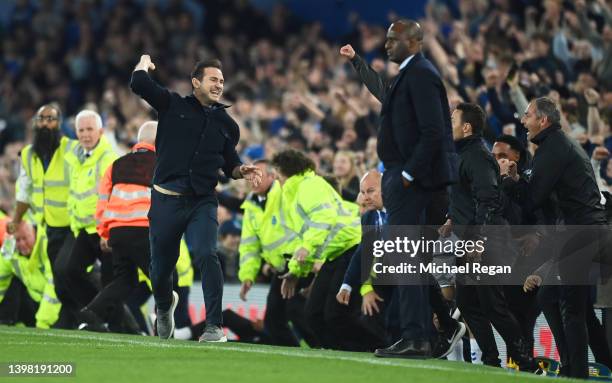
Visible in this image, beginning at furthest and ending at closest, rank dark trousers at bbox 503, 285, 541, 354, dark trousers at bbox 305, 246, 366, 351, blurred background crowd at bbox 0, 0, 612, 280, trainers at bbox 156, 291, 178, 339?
blurred background crowd at bbox 0, 0, 612, 280, dark trousers at bbox 305, 246, 366, 351, trainers at bbox 156, 291, 178, 339, dark trousers at bbox 503, 285, 541, 354

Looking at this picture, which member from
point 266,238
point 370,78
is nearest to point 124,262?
point 266,238

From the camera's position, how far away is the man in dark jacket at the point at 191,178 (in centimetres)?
981

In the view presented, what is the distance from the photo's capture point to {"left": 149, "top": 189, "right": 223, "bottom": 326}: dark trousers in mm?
9797

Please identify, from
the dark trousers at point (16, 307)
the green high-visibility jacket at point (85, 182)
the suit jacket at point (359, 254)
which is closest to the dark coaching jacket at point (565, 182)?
the suit jacket at point (359, 254)

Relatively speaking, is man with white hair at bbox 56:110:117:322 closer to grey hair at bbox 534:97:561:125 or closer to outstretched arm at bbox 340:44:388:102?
outstretched arm at bbox 340:44:388:102

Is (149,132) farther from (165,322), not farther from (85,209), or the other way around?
(165,322)

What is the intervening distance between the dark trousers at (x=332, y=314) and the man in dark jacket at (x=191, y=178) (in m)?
1.77

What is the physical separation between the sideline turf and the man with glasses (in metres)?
2.79

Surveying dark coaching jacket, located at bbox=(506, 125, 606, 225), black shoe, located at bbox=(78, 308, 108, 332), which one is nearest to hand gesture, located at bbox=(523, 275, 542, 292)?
dark coaching jacket, located at bbox=(506, 125, 606, 225)

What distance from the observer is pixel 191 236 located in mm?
9820

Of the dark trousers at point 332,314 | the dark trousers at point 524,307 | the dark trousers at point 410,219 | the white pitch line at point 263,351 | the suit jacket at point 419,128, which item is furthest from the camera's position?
the dark trousers at point 332,314

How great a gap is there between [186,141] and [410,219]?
2.11 metres

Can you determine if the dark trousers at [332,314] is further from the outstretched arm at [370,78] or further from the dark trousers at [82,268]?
the outstretched arm at [370,78]

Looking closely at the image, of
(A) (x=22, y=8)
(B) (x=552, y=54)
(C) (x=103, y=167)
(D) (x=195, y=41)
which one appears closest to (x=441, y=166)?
(C) (x=103, y=167)
